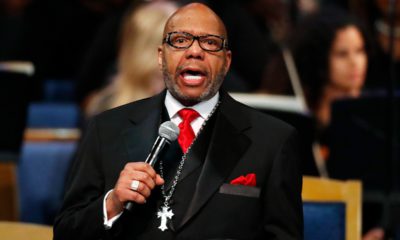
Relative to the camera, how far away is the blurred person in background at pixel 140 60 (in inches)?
156

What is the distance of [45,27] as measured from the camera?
650 cm

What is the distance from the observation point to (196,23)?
213 centimetres

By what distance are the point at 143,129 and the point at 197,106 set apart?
0.41 feet

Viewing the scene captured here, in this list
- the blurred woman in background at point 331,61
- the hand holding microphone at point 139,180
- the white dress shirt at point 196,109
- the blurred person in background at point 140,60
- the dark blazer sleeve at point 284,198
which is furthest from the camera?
the blurred woman in background at point 331,61

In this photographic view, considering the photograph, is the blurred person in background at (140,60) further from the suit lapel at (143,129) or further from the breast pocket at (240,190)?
the breast pocket at (240,190)

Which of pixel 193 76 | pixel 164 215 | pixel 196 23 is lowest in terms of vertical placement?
pixel 164 215

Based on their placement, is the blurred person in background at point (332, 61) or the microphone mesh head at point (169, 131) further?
the blurred person in background at point (332, 61)

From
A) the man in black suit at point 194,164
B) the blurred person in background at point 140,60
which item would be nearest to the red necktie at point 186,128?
the man in black suit at point 194,164

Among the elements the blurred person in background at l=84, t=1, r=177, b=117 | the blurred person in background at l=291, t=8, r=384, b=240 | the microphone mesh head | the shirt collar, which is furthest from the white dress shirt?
the blurred person in background at l=291, t=8, r=384, b=240

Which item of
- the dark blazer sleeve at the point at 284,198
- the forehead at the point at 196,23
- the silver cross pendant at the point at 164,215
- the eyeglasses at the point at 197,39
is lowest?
the silver cross pendant at the point at 164,215

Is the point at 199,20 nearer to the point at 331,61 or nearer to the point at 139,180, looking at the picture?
the point at 139,180

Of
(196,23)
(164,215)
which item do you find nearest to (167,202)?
(164,215)

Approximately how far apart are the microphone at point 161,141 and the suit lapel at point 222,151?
0.12 metres

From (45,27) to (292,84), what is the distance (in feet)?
7.69
